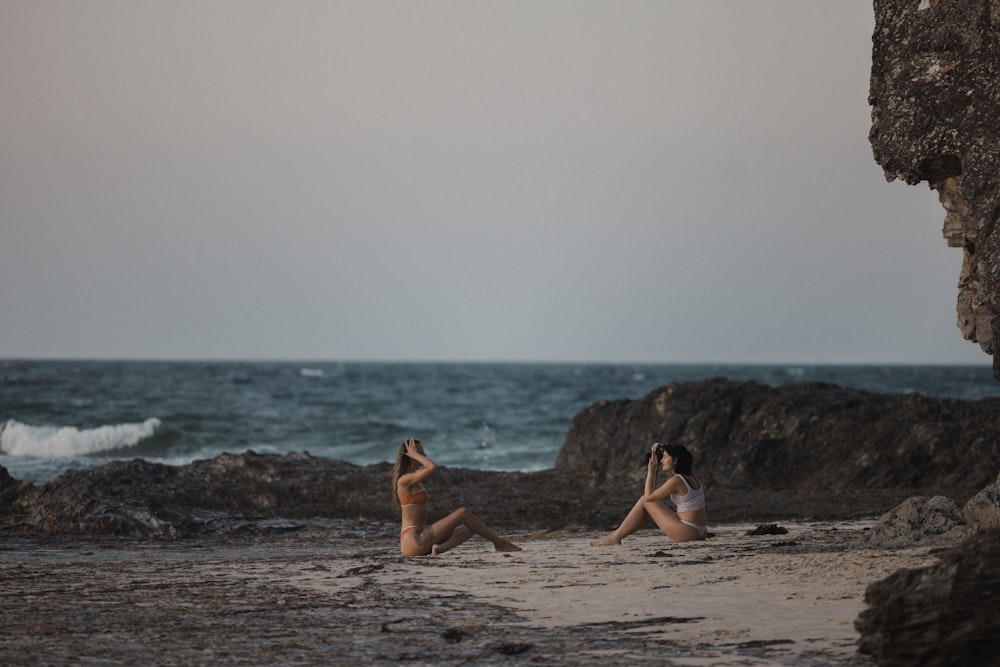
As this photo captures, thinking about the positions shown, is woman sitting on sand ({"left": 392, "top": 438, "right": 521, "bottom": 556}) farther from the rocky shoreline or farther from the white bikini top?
the white bikini top

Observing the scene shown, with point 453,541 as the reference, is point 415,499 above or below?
above

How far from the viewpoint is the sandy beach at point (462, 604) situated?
6.56 metres

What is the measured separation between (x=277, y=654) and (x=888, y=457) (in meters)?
11.9

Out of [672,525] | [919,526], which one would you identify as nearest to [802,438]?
[672,525]

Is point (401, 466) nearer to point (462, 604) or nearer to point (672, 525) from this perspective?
point (672, 525)

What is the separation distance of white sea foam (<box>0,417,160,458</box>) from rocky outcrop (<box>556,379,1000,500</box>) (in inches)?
653

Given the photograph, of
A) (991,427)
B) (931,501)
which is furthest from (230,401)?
(931,501)

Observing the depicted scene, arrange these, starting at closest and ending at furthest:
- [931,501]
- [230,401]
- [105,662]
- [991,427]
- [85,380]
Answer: [105,662]
[931,501]
[991,427]
[230,401]
[85,380]

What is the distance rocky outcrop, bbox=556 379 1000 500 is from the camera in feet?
52.6

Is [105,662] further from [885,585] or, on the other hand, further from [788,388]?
[788,388]

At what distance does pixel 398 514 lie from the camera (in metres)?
15.1

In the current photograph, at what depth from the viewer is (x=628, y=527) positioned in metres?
11.4

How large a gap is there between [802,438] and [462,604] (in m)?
10.3

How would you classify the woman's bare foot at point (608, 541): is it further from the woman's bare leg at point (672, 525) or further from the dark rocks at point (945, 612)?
the dark rocks at point (945, 612)
